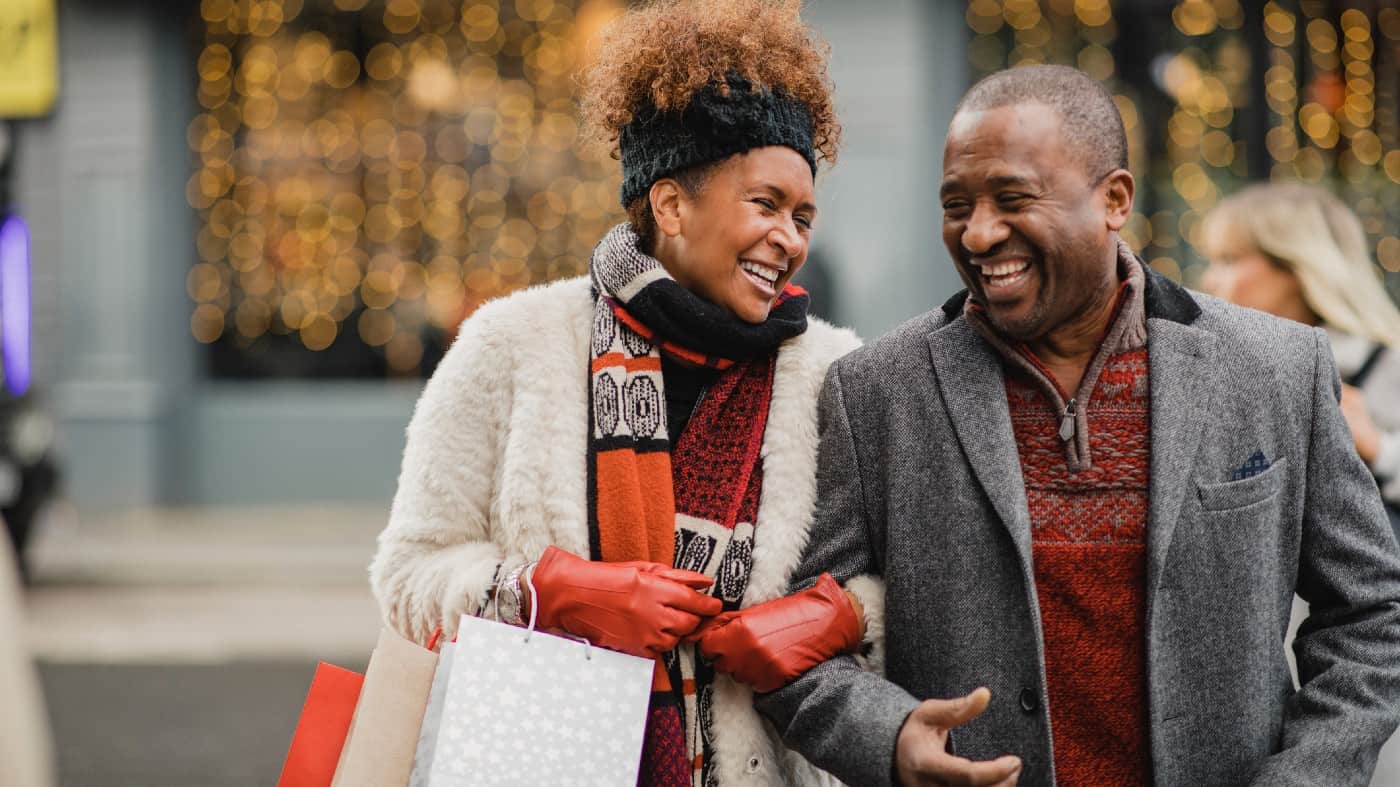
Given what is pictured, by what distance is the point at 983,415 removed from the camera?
2234 mm

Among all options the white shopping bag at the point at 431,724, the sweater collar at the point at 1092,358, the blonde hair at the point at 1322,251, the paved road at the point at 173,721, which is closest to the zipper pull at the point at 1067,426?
the sweater collar at the point at 1092,358

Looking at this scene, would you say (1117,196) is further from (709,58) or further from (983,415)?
(709,58)

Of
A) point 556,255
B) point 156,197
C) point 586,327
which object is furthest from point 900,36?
point 586,327

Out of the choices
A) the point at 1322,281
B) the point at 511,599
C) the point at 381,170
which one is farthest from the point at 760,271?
the point at 381,170

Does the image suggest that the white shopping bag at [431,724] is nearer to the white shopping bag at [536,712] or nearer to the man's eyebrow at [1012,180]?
the white shopping bag at [536,712]

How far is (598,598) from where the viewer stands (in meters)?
2.24

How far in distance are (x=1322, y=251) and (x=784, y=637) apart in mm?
2372

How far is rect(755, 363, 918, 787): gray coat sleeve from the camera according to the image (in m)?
2.11

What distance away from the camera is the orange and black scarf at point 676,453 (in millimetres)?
2371

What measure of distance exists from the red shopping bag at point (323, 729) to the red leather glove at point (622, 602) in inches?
14.1

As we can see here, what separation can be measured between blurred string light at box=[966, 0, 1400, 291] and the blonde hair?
7013 millimetres

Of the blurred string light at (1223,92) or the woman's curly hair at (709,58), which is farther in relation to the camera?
the blurred string light at (1223,92)

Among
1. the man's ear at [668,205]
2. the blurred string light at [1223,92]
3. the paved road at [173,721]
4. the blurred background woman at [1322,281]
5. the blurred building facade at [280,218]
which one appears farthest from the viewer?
the blurred building facade at [280,218]

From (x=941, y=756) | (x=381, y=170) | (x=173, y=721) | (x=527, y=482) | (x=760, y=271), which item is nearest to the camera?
(x=941, y=756)
